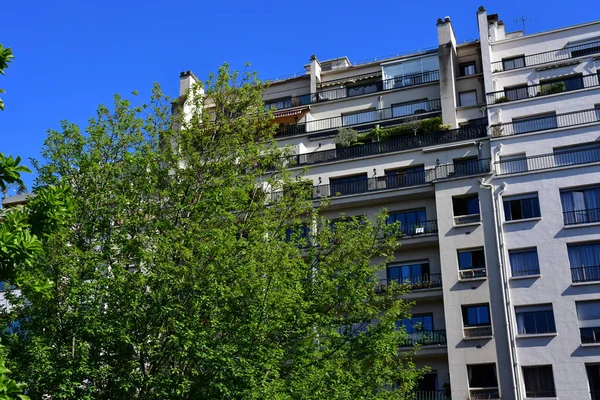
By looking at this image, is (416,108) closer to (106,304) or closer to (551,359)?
(551,359)

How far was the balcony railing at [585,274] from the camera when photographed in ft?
111

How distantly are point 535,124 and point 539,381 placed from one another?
15.3m

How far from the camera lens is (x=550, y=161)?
37.5 meters

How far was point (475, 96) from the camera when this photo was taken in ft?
149

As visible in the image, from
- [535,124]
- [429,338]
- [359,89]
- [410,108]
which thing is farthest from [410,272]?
[359,89]

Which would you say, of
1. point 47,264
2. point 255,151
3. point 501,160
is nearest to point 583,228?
point 501,160

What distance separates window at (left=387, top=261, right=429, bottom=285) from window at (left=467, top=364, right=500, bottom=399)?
5667 millimetres

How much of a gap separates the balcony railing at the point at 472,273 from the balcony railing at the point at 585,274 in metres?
4.48

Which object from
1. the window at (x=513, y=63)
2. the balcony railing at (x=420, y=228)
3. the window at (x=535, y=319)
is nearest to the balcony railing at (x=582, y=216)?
the window at (x=535, y=319)

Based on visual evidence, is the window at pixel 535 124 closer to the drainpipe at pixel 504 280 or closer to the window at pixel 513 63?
the drainpipe at pixel 504 280

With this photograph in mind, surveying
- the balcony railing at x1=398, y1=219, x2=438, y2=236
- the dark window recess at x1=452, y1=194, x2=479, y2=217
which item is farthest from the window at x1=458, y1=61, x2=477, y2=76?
the balcony railing at x1=398, y1=219, x2=438, y2=236

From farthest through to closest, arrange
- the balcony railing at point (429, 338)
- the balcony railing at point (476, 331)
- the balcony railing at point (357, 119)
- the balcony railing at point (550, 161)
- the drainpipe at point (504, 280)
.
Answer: the balcony railing at point (357, 119) → the balcony railing at point (550, 161) → the balcony railing at point (429, 338) → the balcony railing at point (476, 331) → the drainpipe at point (504, 280)

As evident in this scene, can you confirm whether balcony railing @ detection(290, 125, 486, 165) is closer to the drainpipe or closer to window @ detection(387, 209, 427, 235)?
the drainpipe

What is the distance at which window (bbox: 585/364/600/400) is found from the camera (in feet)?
105
